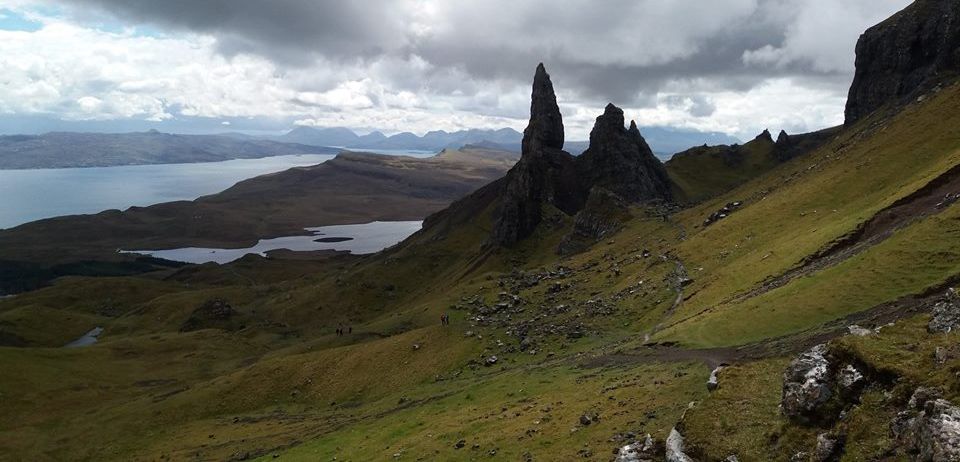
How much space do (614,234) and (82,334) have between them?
162 meters

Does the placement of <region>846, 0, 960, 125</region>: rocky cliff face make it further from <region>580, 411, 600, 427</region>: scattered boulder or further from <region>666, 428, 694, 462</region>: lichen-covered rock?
<region>666, 428, 694, 462</region>: lichen-covered rock

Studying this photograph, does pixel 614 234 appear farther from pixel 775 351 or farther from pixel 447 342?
pixel 775 351

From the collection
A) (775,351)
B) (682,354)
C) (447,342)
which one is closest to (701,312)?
(682,354)

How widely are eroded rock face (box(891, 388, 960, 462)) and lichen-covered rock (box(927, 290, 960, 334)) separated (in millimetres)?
8126

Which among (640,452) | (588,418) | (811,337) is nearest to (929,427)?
(640,452)

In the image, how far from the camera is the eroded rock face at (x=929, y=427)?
1827 cm

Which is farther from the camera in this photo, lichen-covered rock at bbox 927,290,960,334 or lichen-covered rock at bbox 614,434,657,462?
lichen-covered rock at bbox 614,434,657,462

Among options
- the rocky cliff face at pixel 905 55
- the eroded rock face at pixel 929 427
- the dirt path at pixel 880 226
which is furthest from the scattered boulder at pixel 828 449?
the rocky cliff face at pixel 905 55

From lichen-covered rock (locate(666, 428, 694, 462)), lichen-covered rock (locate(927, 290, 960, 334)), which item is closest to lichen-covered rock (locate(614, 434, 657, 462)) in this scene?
lichen-covered rock (locate(666, 428, 694, 462))

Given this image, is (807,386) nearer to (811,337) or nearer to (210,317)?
(811,337)

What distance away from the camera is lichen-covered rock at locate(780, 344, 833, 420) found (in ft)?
81.7

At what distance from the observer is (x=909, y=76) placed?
150 meters

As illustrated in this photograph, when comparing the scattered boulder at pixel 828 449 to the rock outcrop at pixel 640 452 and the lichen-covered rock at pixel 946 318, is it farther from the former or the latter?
the lichen-covered rock at pixel 946 318

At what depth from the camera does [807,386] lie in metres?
25.3
